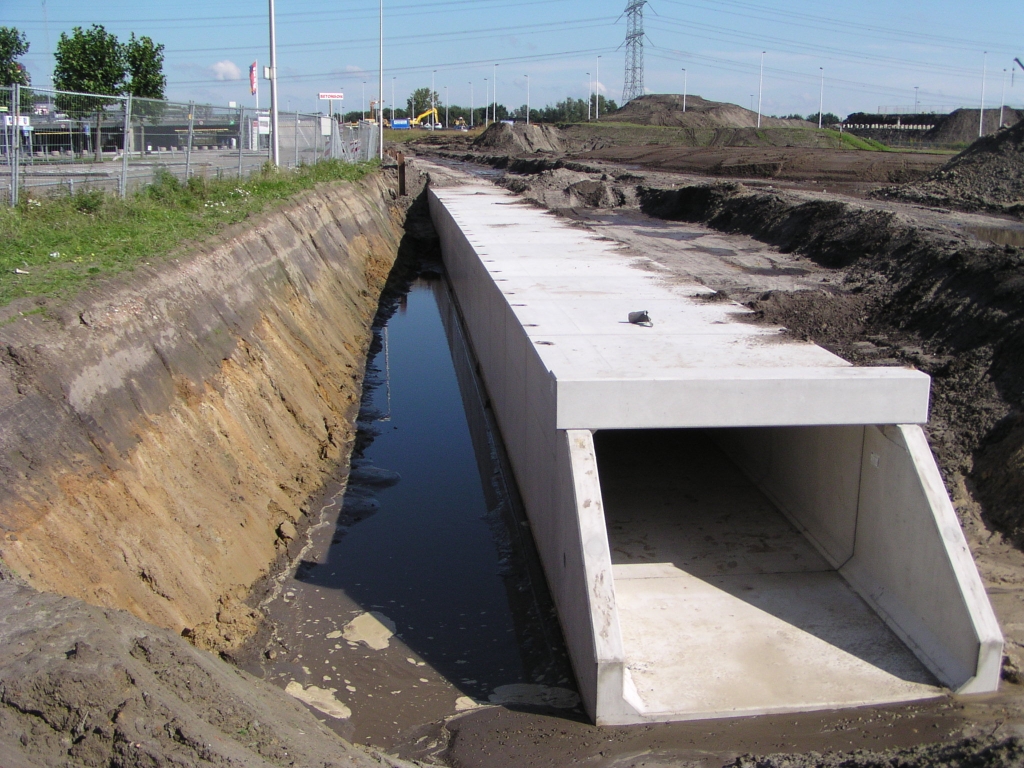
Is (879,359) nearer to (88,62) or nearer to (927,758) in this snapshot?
(927,758)

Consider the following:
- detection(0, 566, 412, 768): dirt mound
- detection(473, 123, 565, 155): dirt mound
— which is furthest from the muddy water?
detection(473, 123, 565, 155): dirt mound

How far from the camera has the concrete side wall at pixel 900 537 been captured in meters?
6.06

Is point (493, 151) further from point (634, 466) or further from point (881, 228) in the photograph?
point (634, 466)

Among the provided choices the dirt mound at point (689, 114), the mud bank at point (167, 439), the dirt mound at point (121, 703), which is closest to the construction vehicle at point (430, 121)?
the dirt mound at point (689, 114)

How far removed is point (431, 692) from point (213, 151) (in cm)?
1679

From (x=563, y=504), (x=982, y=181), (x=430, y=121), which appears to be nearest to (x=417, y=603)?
(x=563, y=504)

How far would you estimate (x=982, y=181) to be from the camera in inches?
928

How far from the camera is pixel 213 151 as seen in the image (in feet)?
66.4

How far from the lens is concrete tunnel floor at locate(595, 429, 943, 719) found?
6195mm

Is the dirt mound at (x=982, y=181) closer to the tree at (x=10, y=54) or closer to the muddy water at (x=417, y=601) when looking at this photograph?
the muddy water at (x=417, y=601)

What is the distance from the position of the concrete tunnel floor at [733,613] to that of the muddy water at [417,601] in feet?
2.45

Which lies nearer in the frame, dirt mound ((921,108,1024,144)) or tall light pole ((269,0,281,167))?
tall light pole ((269,0,281,167))

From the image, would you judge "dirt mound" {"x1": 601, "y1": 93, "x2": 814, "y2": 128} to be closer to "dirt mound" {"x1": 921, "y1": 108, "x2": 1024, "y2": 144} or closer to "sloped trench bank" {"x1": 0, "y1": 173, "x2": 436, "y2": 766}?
"dirt mound" {"x1": 921, "y1": 108, "x2": 1024, "y2": 144}

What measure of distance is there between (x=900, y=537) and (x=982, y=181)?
20268mm
